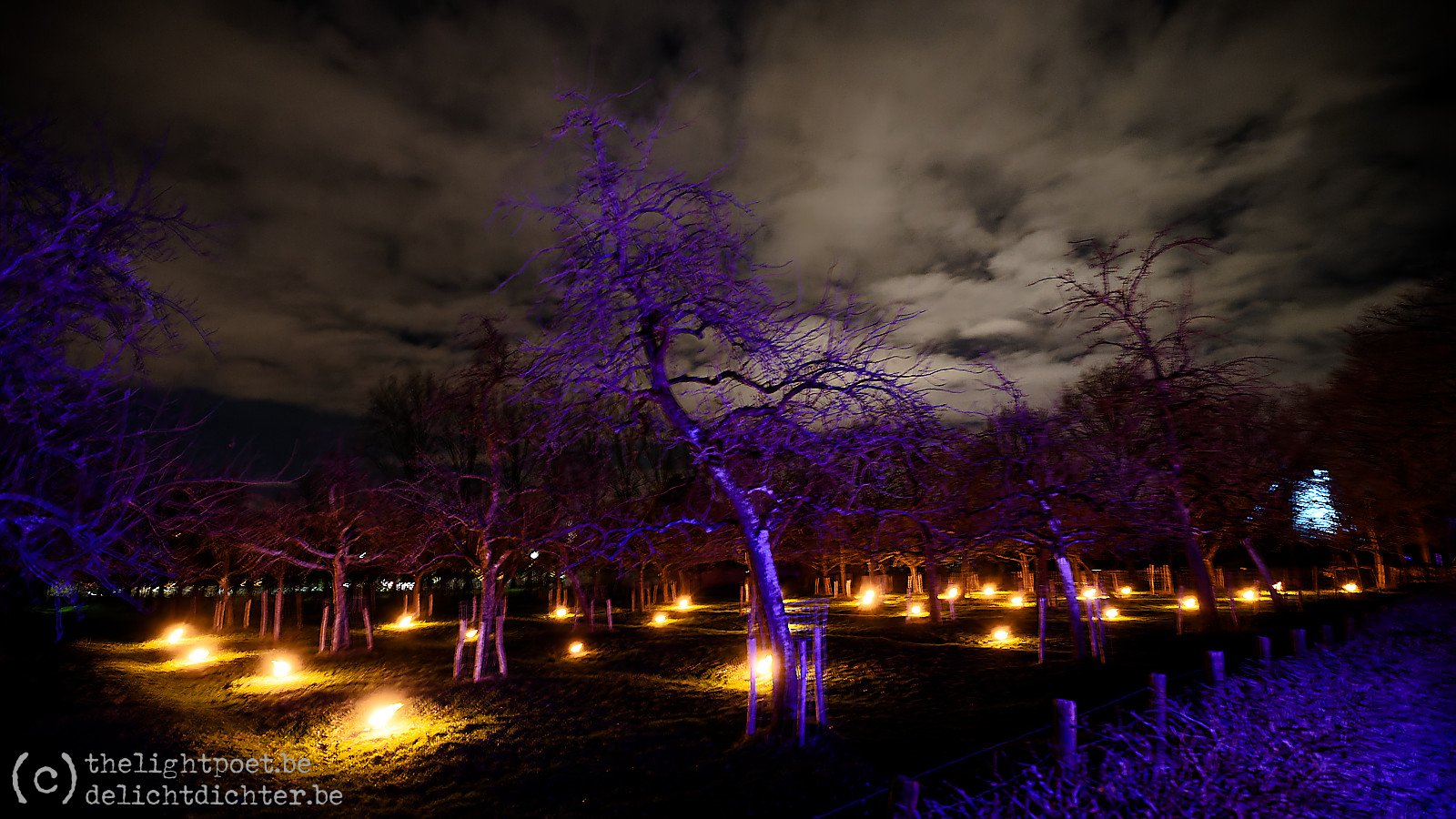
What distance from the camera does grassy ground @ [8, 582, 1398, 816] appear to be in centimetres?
823

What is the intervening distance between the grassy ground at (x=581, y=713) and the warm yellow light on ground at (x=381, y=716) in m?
0.18

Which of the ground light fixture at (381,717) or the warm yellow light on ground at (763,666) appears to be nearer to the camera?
the ground light fixture at (381,717)

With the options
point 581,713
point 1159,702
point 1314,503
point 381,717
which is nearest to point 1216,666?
point 1159,702

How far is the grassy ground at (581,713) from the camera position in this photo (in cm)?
823

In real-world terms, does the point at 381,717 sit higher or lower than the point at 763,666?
lower

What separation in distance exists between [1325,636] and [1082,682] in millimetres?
6038

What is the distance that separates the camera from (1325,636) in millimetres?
13969

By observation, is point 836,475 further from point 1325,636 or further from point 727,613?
point 727,613

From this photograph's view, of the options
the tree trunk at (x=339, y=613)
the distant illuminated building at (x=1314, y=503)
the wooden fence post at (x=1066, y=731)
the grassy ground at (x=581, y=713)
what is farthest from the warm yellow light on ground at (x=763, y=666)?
the distant illuminated building at (x=1314, y=503)

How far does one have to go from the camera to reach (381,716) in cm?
1141

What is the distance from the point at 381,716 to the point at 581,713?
3.44 metres

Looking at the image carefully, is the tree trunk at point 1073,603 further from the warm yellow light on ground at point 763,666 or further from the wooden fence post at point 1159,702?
the warm yellow light on ground at point 763,666

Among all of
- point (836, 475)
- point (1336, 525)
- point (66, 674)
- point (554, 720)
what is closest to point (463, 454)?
point (66, 674)

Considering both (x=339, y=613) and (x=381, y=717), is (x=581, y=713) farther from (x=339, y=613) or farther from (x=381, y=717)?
(x=339, y=613)
